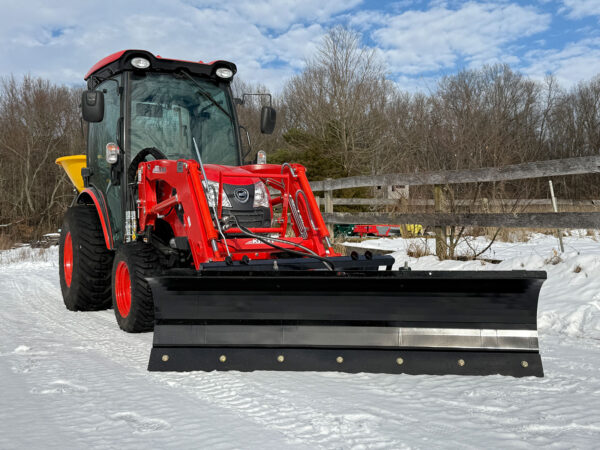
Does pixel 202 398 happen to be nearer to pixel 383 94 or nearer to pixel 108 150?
pixel 108 150

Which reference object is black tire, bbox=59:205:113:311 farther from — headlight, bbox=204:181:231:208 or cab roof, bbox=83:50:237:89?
headlight, bbox=204:181:231:208

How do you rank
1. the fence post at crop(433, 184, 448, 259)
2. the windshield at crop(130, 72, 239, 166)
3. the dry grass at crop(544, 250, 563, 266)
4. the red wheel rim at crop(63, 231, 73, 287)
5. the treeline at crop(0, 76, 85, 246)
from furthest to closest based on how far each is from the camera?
the treeline at crop(0, 76, 85, 246), the fence post at crop(433, 184, 448, 259), the red wheel rim at crop(63, 231, 73, 287), the dry grass at crop(544, 250, 563, 266), the windshield at crop(130, 72, 239, 166)

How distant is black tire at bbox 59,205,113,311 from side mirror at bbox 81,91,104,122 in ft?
4.10

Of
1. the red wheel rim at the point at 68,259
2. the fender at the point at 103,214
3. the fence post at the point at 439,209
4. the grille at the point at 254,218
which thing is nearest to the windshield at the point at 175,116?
the fender at the point at 103,214

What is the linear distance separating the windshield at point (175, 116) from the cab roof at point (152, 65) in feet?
0.29

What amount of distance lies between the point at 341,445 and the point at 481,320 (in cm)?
149

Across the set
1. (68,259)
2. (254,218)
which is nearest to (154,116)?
(254,218)

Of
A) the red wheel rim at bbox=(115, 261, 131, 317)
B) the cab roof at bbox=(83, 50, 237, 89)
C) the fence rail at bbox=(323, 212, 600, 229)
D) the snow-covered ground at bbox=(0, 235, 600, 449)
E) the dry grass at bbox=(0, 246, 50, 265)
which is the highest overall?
the cab roof at bbox=(83, 50, 237, 89)

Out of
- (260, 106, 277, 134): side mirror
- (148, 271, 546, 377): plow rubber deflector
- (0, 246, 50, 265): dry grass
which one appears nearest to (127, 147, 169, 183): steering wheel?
(260, 106, 277, 134): side mirror

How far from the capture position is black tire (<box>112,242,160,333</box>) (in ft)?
14.8

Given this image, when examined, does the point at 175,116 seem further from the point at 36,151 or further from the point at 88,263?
the point at 36,151

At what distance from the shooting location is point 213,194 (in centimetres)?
447

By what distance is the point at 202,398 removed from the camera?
3012mm

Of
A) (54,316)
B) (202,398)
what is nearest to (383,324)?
(202,398)
